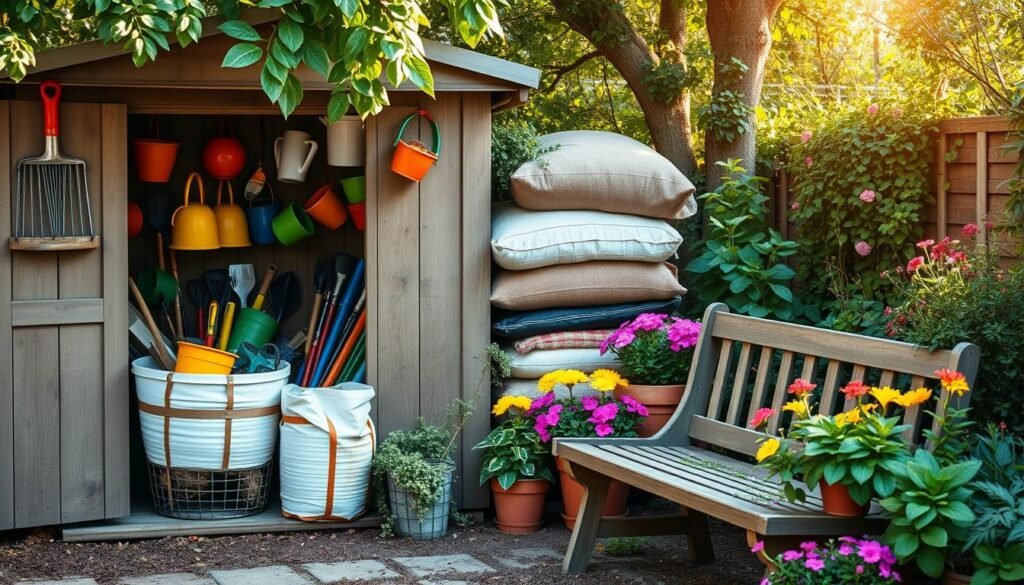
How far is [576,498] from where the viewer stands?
16.2 feet

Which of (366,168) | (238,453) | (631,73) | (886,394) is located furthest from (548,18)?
(886,394)

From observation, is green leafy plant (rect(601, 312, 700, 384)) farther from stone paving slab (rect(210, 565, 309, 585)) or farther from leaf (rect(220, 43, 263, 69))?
leaf (rect(220, 43, 263, 69))

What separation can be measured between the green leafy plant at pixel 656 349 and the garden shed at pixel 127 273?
0.61 m

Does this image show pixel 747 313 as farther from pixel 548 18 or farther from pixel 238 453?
pixel 548 18

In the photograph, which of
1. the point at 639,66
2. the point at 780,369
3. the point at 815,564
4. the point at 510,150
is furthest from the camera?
the point at 639,66

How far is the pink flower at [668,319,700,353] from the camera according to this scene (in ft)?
15.9

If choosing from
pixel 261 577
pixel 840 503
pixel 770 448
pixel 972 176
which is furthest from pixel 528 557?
pixel 972 176

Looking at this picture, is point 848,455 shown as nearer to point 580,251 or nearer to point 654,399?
point 654,399

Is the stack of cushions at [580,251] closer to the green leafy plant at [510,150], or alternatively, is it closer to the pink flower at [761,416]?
the green leafy plant at [510,150]

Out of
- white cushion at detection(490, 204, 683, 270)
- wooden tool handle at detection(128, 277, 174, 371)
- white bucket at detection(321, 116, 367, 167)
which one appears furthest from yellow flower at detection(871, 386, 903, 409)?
wooden tool handle at detection(128, 277, 174, 371)

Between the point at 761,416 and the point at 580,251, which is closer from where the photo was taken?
the point at 761,416

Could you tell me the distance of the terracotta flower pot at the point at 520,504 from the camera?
4922 millimetres

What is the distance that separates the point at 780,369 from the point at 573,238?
133 centimetres

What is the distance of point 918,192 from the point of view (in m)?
4.96
